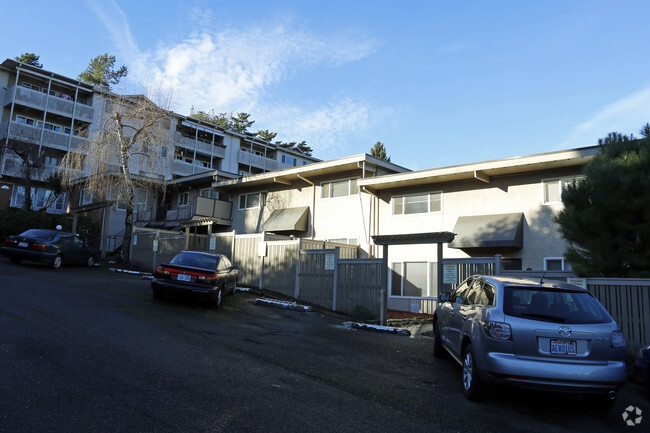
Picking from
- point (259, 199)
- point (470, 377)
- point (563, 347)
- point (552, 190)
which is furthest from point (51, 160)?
point (563, 347)

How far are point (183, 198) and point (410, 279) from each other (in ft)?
61.6

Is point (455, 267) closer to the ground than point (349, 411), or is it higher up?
higher up

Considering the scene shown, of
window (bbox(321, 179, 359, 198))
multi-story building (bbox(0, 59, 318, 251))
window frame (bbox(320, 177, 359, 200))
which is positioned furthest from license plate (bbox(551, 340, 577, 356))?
multi-story building (bbox(0, 59, 318, 251))

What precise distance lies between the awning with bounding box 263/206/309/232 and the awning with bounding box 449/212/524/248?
26.1ft

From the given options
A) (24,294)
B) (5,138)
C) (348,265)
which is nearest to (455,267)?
(348,265)

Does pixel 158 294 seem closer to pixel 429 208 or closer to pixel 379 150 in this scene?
pixel 429 208

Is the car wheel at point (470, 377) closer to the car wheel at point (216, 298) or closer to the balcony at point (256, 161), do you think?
the car wheel at point (216, 298)

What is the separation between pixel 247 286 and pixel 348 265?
5674 mm

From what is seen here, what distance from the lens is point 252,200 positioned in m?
26.2

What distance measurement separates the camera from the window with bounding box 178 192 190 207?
3059cm

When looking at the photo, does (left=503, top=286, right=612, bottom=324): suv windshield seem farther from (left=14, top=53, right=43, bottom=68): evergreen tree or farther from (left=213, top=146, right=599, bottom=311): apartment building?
(left=14, top=53, right=43, bottom=68): evergreen tree

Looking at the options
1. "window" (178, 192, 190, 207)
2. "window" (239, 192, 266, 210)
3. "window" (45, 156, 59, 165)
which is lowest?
"window" (239, 192, 266, 210)

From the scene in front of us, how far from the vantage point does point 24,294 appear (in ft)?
36.2

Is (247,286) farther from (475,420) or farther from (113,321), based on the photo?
(475,420)
